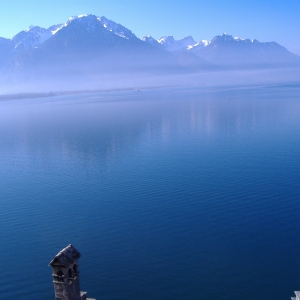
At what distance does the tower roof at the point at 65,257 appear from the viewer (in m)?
9.98

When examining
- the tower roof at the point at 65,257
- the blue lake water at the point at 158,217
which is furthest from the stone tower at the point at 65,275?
the blue lake water at the point at 158,217

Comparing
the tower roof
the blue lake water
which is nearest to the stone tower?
the tower roof

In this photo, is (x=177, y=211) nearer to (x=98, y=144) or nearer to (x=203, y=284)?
(x=203, y=284)

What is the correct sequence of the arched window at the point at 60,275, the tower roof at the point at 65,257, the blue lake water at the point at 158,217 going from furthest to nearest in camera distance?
the blue lake water at the point at 158,217
the arched window at the point at 60,275
the tower roof at the point at 65,257

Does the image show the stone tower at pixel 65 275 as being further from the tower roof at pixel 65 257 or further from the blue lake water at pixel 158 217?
the blue lake water at pixel 158 217

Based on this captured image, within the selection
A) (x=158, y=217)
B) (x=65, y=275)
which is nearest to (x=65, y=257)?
(x=65, y=275)

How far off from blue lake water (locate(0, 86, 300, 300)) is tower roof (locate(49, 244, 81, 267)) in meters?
7.68

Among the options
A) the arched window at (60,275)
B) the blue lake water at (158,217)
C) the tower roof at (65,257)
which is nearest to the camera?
the tower roof at (65,257)

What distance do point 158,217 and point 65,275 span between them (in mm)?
14920

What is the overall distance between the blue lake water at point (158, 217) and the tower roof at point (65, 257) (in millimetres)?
7682

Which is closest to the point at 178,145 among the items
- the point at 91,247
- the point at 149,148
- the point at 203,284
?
the point at 149,148

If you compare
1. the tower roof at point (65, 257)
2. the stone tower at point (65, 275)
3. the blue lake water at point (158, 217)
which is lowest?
the blue lake water at point (158, 217)

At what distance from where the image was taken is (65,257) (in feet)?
33.3

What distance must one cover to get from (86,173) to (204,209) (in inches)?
573
